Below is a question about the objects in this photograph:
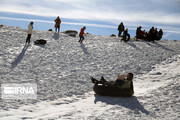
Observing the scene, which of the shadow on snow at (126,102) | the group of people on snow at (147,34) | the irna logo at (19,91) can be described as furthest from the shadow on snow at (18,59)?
the group of people on snow at (147,34)

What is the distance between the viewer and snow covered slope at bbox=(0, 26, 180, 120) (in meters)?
7.41

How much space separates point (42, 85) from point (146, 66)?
767 cm

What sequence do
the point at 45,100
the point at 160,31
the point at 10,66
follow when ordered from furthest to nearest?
the point at 160,31 < the point at 10,66 < the point at 45,100

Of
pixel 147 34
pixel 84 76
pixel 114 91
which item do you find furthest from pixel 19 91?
pixel 147 34

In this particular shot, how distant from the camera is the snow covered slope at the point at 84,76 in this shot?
7.41 meters

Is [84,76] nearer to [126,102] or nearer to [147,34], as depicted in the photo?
[126,102]

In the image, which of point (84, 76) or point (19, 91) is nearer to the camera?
point (19, 91)

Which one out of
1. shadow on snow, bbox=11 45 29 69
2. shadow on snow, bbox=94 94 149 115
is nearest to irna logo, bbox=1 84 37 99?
shadow on snow, bbox=11 45 29 69

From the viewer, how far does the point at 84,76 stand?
1220 cm

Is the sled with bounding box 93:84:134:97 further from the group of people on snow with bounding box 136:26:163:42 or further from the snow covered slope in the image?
the group of people on snow with bounding box 136:26:163:42

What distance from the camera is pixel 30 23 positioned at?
1747 centimetres

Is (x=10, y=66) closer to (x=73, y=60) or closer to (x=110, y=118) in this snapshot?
(x=73, y=60)

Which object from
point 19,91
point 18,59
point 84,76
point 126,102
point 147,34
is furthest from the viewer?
point 147,34

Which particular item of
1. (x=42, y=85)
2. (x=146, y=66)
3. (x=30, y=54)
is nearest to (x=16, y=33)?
(x=30, y=54)
